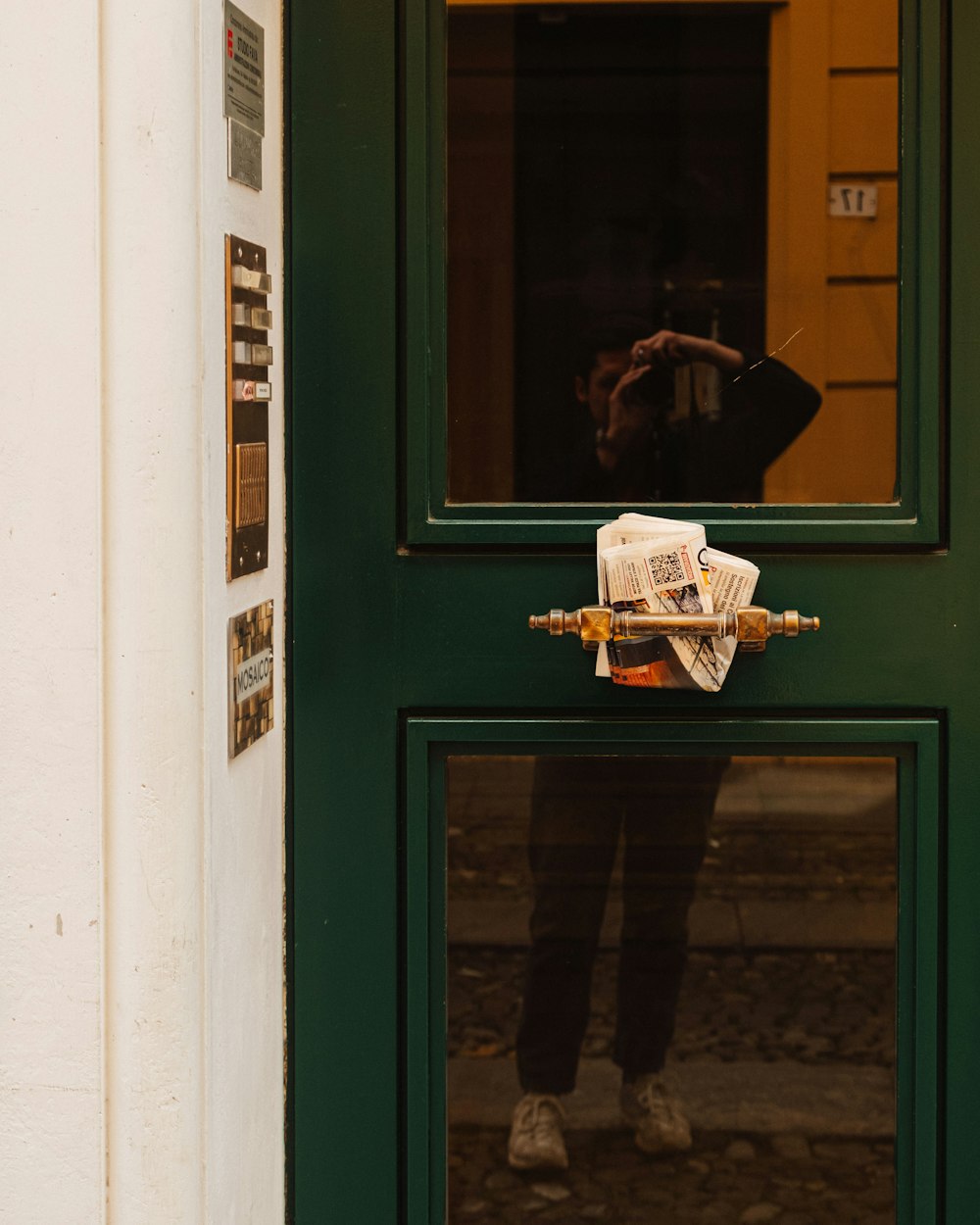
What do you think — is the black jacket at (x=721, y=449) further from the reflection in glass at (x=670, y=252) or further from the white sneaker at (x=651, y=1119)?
the white sneaker at (x=651, y=1119)

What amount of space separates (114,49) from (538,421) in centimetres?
66

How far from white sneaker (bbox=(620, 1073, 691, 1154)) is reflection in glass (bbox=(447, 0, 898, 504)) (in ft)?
2.49

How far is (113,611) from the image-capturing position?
5.26ft

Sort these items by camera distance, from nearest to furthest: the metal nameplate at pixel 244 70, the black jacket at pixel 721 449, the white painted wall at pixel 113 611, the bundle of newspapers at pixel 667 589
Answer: the white painted wall at pixel 113 611, the metal nameplate at pixel 244 70, the bundle of newspapers at pixel 667 589, the black jacket at pixel 721 449

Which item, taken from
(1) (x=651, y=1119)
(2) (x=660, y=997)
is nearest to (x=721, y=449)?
(2) (x=660, y=997)

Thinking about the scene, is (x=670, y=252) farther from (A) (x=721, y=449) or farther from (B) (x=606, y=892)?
(B) (x=606, y=892)

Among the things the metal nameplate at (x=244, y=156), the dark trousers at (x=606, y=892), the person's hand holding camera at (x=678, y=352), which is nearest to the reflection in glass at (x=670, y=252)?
the person's hand holding camera at (x=678, y=352)

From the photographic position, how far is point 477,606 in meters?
1.90

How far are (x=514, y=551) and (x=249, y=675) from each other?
370 millimetres

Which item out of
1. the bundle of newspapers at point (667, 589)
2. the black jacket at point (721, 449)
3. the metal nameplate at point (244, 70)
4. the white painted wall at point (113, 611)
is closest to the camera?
the white painted wall at point (113, 611)

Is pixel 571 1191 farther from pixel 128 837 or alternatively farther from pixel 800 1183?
pixel 128 837

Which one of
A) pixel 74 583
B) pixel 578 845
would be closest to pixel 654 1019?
pixel 578 845

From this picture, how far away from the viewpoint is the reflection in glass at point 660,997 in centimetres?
193

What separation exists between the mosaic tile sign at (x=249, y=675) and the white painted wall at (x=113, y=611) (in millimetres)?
33
